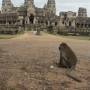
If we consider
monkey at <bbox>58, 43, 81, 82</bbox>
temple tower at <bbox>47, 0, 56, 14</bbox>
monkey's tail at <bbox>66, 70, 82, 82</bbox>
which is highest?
temple tower at <bbox>47, 0, 56, 14</bbox>

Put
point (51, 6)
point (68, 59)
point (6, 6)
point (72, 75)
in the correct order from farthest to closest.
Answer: point (51, 6) < point (6, 6) < point (68, 59) < point (72, 75)

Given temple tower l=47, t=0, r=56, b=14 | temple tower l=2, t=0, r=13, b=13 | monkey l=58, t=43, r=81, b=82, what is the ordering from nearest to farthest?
monkey l=58, t=43, r=81, b=82 < temple tower l=47, t=0, r=56, b=14 < temple tower l=2, t=0, r=13, b=13

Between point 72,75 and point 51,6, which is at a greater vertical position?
point 51,6

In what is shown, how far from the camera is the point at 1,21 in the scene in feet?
453

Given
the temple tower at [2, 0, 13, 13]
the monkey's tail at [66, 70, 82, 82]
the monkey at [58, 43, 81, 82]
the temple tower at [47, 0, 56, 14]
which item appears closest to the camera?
the monkey's tail at [66, 70, 82, 82]

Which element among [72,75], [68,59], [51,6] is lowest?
[72,75]

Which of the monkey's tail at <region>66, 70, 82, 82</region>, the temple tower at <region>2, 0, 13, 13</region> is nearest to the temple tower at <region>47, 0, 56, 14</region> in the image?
the temple tower at <region>2, 0, 13, 13</region>

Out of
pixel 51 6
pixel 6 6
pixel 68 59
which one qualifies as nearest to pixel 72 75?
pixel 68 59

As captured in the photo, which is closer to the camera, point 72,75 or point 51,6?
point 72,75

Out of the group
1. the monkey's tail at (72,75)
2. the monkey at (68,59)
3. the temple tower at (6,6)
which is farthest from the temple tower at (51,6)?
the monkey's tail at (72,75)

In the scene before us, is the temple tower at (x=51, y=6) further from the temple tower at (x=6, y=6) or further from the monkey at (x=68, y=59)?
the monkey at (x=68, y=59)

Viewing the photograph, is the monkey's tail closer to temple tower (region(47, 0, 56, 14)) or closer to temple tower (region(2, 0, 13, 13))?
temple tower (region(47, 0, 56, 14))

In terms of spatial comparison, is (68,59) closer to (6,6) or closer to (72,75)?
(72,75)

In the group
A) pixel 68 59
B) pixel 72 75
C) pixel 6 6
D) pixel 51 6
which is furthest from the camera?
pixel 51 6
